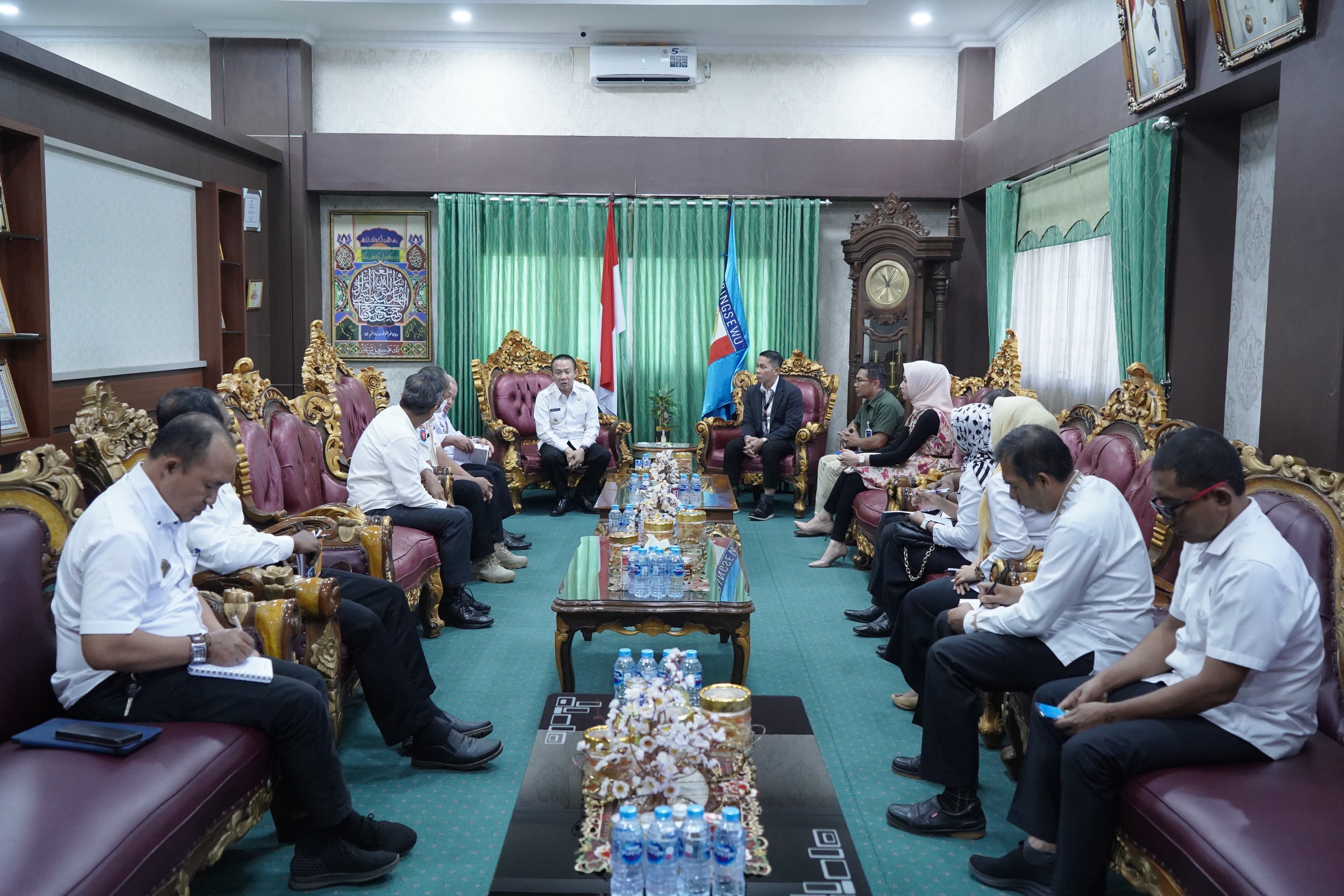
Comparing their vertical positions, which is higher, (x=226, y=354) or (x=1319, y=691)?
(x=226, y=354)

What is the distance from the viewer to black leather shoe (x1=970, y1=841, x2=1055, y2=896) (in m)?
2.29

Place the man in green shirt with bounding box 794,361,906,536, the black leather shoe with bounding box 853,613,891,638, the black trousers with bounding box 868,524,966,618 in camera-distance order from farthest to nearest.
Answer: the man in green shirt with bounding box 794,361,906,536
the black leather shoe with bounding box 853,613,891,638
the black trousers with bounding box 868,524,966,618

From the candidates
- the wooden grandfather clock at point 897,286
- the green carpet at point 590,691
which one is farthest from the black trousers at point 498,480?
the wooden grandfather clock at point 897,286

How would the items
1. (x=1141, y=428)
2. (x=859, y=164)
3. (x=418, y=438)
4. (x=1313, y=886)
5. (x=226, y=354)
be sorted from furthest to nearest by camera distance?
(x=859, y=164) → (x=226, y=354) → (x=418, y=438) → (x=1141, y=428) → (x=1313, y=886)

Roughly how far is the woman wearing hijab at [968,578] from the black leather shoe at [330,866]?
164cm

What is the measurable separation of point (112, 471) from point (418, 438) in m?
1.53

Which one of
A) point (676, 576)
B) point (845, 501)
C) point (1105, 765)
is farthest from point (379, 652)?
point (845, 501)

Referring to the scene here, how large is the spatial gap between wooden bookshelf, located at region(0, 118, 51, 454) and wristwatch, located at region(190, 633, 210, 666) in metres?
2.90

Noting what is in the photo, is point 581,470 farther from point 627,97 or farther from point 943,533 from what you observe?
point 943,533

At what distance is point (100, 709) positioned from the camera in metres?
2.16

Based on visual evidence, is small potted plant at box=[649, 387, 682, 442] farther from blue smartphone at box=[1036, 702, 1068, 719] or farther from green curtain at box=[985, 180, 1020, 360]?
blue smartphone at box=[1036, 702, 1068, 719]

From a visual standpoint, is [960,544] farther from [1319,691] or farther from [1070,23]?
[1070,23]

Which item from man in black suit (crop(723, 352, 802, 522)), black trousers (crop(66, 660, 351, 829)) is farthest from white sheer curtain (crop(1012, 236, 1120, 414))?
black trousers (crop(66, 660, 351, 829))

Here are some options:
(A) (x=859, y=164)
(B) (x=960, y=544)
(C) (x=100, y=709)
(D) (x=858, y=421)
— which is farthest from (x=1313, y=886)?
(A) (x=859, y=164)
